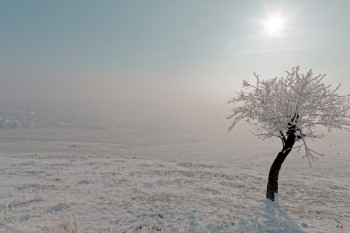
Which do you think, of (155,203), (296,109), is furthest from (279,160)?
(155,203)

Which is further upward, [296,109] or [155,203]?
[296,109]

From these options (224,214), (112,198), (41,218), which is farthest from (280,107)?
(41,218)

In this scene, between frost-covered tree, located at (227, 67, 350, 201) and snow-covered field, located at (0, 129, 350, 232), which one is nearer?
snow-covered field, located at (0, 129, 350, 232)

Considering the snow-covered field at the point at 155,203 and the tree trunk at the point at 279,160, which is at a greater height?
the tree trunk at the point at 279,160

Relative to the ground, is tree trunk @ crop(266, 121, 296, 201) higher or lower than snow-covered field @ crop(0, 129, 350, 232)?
higher

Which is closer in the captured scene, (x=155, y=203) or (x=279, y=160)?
(x=155, y=203)

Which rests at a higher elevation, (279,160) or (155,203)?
(279,160)

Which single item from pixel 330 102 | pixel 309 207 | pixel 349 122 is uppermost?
pixel 330 102

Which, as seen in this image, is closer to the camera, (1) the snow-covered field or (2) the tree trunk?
(1) the snow-covered field

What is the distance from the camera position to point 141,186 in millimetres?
15766

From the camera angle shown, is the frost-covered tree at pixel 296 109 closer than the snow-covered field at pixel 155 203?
No

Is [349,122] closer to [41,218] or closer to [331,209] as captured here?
[331,209]

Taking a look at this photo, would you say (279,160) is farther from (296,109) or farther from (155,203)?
(155,203)

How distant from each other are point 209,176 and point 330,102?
11595 mm
